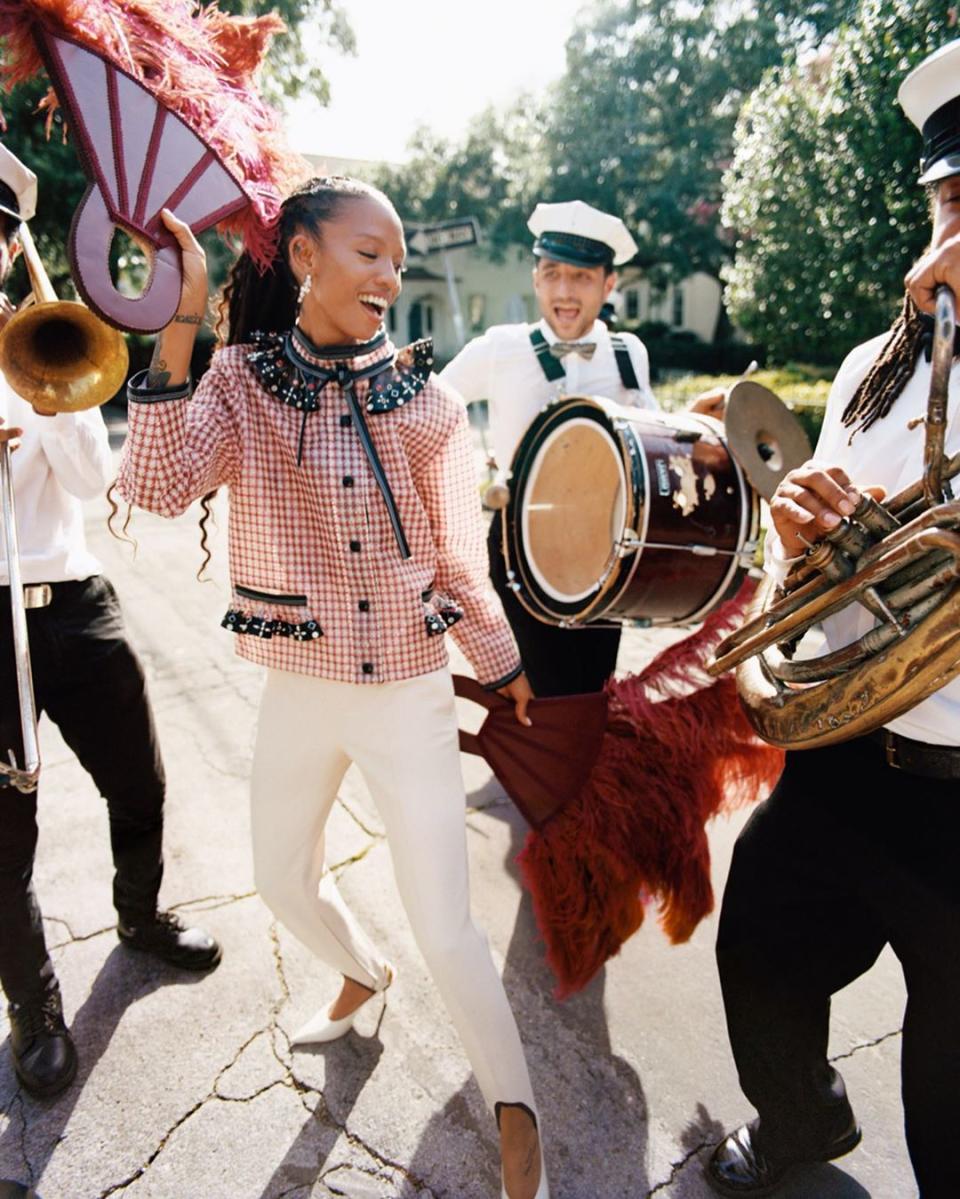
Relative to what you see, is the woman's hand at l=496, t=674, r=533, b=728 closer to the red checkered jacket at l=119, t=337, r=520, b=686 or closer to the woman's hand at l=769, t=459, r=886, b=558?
the red checkered jacket at l=119, t=337, r=520, b=686

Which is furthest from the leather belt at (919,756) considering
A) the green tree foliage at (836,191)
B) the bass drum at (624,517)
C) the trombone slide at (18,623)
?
the green tree foliage at (836,191)

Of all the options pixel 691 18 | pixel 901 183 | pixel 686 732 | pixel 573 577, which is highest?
pixel 691 18

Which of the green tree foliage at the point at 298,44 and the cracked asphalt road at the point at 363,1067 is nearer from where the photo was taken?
the cracked asphalt road at the point at 363,1067

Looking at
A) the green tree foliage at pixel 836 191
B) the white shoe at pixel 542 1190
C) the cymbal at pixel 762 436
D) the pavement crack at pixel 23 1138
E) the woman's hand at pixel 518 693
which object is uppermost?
the green tree foliage at pixel 836 191

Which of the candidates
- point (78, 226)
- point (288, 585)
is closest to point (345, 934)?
point (288, 585)

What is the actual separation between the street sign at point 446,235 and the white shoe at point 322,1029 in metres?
5.02

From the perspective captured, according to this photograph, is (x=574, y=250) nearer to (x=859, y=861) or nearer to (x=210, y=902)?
(x=859, y=861)

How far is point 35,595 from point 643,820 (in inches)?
64.8

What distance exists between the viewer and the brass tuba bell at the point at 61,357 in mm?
1638

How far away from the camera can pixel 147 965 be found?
2521 millimetres

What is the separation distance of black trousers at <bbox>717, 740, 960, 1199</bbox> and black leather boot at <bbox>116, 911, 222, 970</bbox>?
1.49 m

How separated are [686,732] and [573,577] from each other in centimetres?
62

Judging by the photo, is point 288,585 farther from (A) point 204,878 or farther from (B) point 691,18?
(B) point 691,18

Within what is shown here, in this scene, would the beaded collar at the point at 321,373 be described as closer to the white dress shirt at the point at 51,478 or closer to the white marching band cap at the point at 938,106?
the white dress shirt at the point at 51,478
